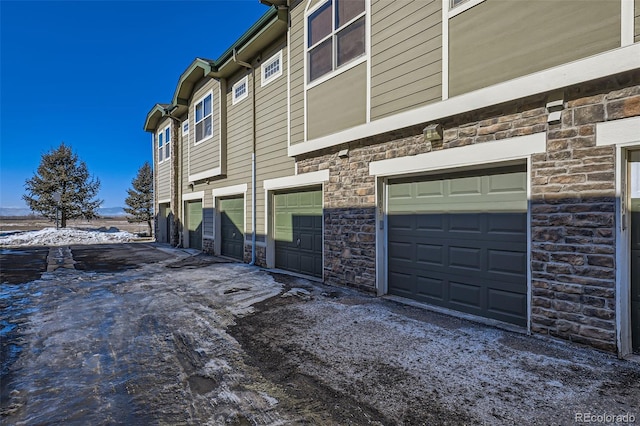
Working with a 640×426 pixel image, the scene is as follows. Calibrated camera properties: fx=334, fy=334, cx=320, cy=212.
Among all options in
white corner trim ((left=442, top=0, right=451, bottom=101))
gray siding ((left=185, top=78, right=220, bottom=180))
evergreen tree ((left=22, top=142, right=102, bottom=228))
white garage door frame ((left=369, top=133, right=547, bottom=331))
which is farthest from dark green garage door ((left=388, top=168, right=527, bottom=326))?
evergreen tree ((left=22, top=142, right=102, bottom=228))

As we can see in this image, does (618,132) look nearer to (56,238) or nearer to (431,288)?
(431,288)

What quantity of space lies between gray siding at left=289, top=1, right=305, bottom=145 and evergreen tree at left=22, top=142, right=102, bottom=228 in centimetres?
2360

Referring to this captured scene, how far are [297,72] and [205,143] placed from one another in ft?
19.5

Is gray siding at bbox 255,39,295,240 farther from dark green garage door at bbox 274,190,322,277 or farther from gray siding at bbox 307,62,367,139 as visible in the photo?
gray siding at bbox 307,62,367,139

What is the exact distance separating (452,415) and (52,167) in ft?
100

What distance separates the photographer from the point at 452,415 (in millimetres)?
2586

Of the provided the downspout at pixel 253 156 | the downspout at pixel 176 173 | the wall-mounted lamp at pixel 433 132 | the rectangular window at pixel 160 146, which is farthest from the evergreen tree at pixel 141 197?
the wall-mounted lamp at pixel 433 132

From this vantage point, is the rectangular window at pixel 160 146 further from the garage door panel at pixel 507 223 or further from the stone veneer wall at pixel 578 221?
the stone veneer wall at pixel 578 221

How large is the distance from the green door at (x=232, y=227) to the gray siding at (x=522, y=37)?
7.88 metres

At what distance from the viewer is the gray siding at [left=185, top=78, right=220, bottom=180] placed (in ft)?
38.4

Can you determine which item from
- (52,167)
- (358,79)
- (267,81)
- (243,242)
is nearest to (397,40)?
(358,79)

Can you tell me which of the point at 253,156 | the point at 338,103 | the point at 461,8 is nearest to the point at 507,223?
the point at 461,8

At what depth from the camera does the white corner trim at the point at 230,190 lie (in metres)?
10.4

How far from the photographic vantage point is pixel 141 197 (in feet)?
95.2
